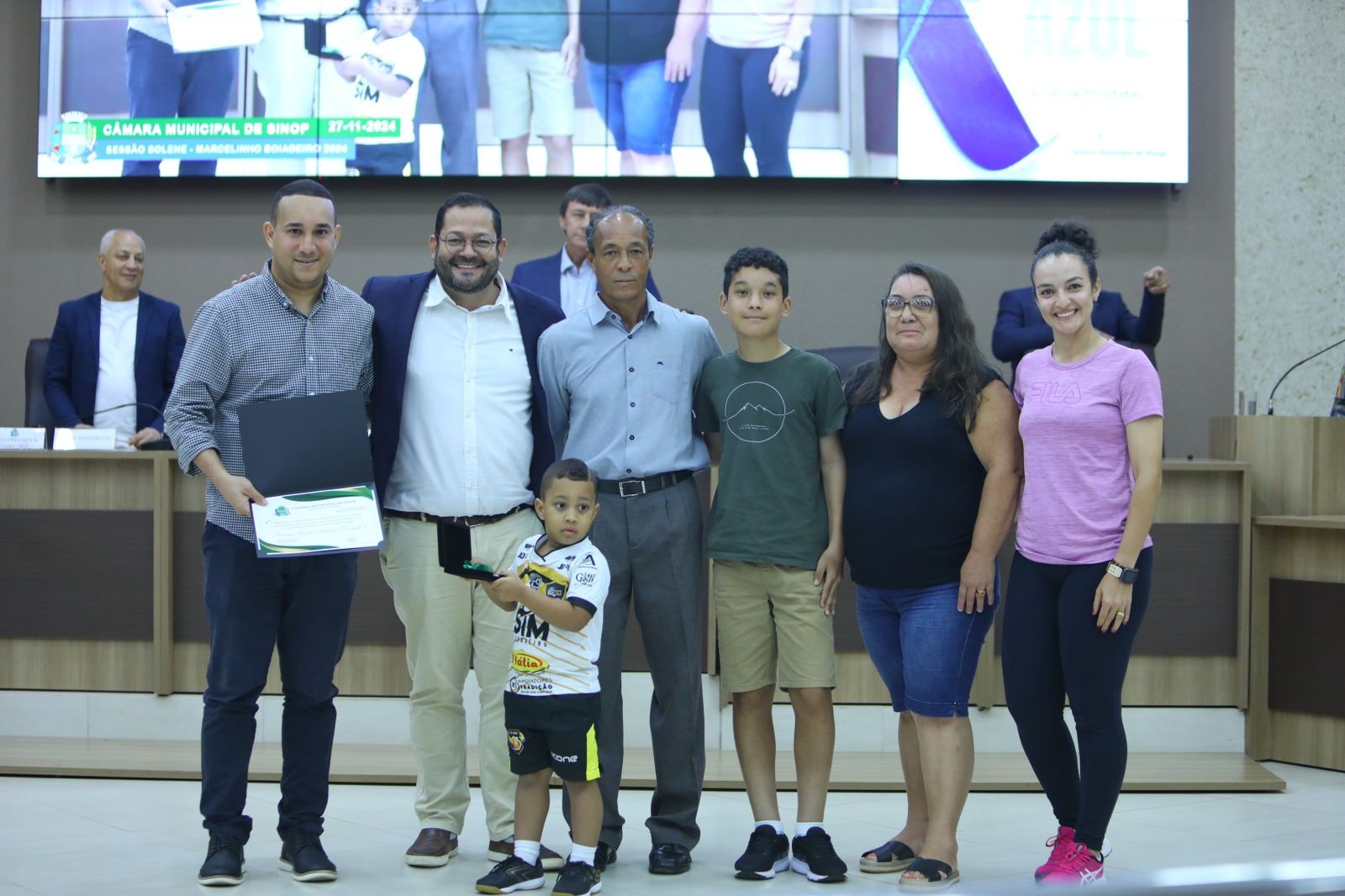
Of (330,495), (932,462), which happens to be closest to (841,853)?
(932,462)

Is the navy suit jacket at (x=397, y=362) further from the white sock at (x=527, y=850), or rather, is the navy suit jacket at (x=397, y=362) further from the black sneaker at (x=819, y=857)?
the black sneaker at (x=819, y=857)

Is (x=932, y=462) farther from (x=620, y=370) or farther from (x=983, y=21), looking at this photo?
(x=983, y=21)

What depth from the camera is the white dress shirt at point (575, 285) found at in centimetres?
505

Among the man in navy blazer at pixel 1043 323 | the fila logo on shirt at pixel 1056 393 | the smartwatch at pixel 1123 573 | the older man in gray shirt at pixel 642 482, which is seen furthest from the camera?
the man in navy blazer at pixel 1043 323

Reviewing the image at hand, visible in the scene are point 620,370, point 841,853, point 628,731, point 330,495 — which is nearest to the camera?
point 330,495

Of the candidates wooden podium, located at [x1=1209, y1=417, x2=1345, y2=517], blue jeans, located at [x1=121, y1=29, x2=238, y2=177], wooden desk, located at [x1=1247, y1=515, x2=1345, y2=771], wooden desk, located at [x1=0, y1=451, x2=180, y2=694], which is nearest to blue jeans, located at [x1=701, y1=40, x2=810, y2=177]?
blue jeans, located at [x1=121, y1=29, x2=238, y2=177]

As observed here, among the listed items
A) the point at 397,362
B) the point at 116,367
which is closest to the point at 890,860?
the point at 397,362

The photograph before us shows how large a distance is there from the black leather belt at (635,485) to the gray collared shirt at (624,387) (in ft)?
0.04

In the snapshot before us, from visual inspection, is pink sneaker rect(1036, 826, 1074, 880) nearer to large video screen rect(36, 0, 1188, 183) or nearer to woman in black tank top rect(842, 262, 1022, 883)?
woman in black tank top rect(842, 262, 1022, 883)

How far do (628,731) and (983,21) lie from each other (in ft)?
12.9

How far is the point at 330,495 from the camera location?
3.15m

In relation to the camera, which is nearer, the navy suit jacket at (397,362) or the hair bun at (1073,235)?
the navy suit jacket at (397,362)

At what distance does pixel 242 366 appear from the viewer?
127 inches

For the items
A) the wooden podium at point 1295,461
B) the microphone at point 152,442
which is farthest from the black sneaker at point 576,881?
the wooden podium at point 1295,461
